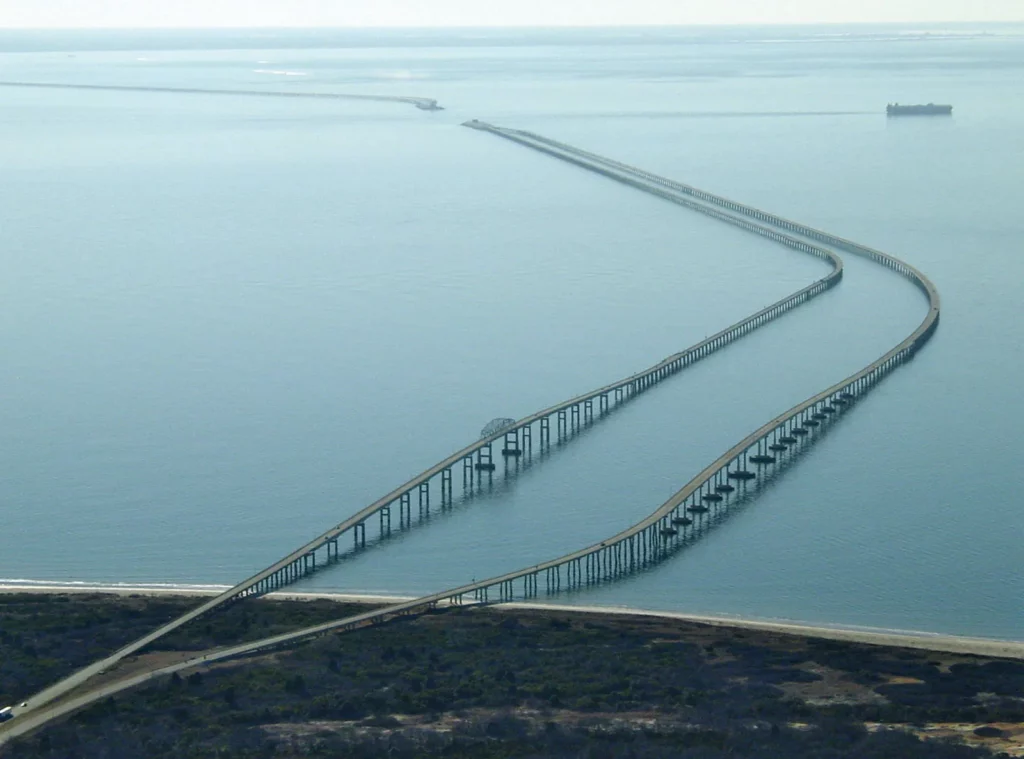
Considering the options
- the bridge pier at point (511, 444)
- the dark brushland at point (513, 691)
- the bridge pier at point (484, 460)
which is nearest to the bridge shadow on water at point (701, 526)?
the dark brushland at point (513, 691)

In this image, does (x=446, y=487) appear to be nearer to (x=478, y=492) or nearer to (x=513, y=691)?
(x=478, y=492)

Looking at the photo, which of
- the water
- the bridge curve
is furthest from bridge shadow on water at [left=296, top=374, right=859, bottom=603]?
the water

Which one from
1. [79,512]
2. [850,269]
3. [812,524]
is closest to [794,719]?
[812,524]

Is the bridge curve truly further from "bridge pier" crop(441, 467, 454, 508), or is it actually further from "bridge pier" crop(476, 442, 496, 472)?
"bridge pier" crop(476, 442, 496, 472)

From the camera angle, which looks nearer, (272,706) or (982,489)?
(272,706)

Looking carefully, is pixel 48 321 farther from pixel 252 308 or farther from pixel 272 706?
pixel 272 706

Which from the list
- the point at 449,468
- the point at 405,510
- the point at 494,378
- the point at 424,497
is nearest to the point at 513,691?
the point at 405,510

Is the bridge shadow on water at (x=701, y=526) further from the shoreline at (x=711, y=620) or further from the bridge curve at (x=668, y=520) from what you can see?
the shoreline at (x=711, y=620)
